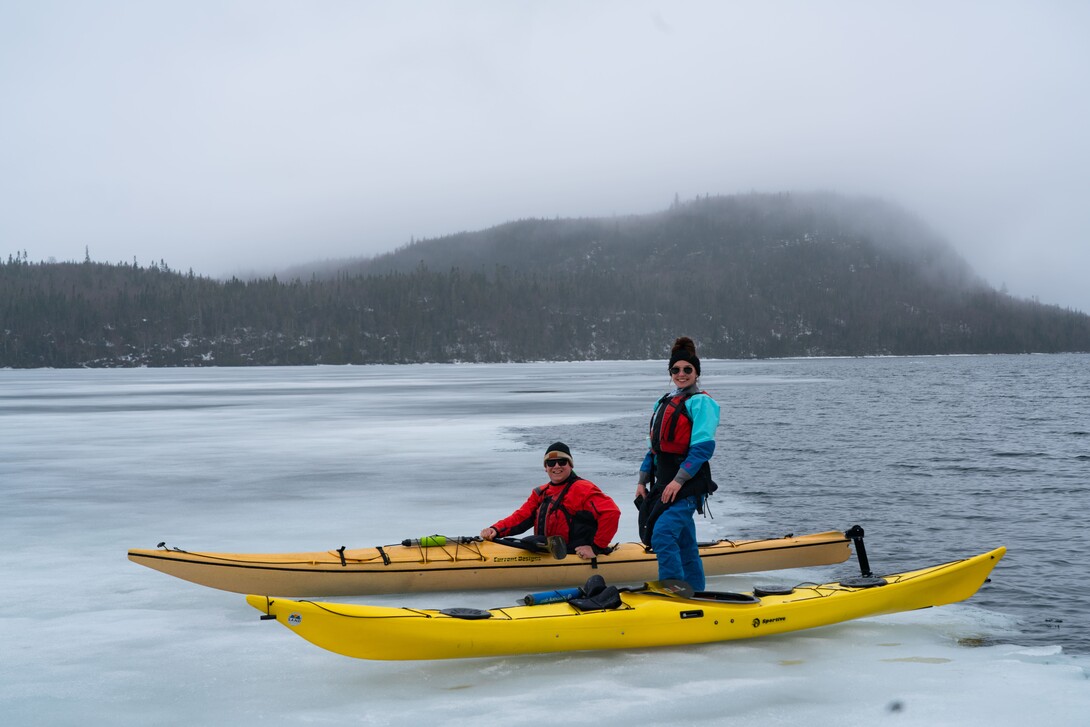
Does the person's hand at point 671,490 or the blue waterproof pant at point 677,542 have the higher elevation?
the person's hand at point 671,490

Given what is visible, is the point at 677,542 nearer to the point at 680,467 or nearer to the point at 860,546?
the point at 680,467

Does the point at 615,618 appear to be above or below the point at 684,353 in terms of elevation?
below

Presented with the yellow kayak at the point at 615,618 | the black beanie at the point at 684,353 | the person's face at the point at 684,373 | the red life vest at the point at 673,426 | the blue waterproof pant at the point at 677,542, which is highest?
the black beanie at the point at 684,353

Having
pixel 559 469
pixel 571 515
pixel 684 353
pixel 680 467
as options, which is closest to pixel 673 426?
pixel 680 467

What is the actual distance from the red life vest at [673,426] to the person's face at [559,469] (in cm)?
109

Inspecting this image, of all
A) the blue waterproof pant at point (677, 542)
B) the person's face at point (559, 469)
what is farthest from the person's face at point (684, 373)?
the person's face at point (559, 469)

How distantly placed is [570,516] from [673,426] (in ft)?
5.68

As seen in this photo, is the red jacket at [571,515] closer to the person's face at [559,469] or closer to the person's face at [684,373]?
the person's face at [559,469]

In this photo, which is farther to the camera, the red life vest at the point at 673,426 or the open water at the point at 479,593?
the red life vest at the point at 673,426

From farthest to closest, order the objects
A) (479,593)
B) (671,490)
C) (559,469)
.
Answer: (479,593)
(559,469)
(671,490)

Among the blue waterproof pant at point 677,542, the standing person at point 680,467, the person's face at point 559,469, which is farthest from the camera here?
the person's face at point 559,469

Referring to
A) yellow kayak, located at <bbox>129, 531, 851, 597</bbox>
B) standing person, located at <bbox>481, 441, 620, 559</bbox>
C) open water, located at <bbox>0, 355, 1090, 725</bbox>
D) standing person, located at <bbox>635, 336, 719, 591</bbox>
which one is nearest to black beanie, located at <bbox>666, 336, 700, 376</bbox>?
standing person, located at <bbox>635, 336, 719, 591</bbox>

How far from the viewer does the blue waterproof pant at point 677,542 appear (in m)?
6.68

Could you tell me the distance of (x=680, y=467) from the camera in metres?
6.54
